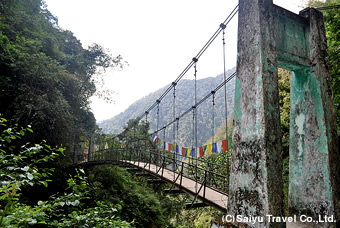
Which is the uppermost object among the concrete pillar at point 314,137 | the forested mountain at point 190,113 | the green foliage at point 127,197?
the forested mountain at point 190,113

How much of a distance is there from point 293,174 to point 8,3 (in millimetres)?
8969

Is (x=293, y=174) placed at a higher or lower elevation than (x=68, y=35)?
lower

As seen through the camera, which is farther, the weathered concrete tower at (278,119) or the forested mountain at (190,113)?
the forested mountain at (190,113)

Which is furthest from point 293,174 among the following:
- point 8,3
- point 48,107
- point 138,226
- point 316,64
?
point 8,3

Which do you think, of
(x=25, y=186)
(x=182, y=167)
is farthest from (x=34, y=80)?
(x=25, y=186)

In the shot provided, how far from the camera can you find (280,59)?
1.57m

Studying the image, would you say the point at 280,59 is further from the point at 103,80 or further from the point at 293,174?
the point at 103,80

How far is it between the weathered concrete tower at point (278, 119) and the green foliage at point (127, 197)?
7540mm

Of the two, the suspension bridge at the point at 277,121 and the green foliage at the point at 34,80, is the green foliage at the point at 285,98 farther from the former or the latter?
the green foliage at the point at 34,80

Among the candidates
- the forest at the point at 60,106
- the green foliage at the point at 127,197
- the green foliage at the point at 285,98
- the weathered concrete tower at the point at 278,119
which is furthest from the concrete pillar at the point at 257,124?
the green foliage at the point at 127,197

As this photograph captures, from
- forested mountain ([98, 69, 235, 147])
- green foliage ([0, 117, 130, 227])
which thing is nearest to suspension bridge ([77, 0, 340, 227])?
green foliage ([0, 117, 130, 227])

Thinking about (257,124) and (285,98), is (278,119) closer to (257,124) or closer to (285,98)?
(257,124)

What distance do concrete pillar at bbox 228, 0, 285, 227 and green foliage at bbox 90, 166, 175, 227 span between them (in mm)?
7590

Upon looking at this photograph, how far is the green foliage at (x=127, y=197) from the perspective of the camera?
8547 mm
